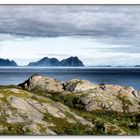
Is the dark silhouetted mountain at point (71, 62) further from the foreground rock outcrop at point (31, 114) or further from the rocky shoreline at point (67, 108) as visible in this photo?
the foreground rock outcrop at point (31, 114)

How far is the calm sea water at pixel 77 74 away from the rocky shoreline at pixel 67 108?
0.08m

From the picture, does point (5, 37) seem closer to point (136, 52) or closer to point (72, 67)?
point (72, 67)

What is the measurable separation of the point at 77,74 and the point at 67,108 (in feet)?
1.69

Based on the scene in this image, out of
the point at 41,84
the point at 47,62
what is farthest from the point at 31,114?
the point at 47,62

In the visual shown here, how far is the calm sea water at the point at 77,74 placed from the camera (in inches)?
522

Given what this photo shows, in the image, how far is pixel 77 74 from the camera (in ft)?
43.7

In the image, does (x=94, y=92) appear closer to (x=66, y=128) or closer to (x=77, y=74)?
(x=77, y=74)

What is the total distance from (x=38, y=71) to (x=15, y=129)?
87cm

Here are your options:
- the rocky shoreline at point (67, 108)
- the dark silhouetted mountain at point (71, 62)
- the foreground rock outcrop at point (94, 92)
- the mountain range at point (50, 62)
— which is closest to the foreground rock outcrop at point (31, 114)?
the rocky shoreline at point (67, 108)

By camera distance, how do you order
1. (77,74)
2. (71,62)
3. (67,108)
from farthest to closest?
(67,108) < (77,74) < (71,62)

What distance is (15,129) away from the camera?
13.2 meters

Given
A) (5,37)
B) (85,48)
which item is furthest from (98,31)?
(5,37)

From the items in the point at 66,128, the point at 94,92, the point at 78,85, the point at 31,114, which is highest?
the point at 78,85

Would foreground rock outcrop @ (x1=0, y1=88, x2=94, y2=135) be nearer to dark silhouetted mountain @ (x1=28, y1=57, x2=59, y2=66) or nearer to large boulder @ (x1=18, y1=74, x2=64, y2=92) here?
large boulder @ (x1=18, y1=74, x2=64, y2=92)
